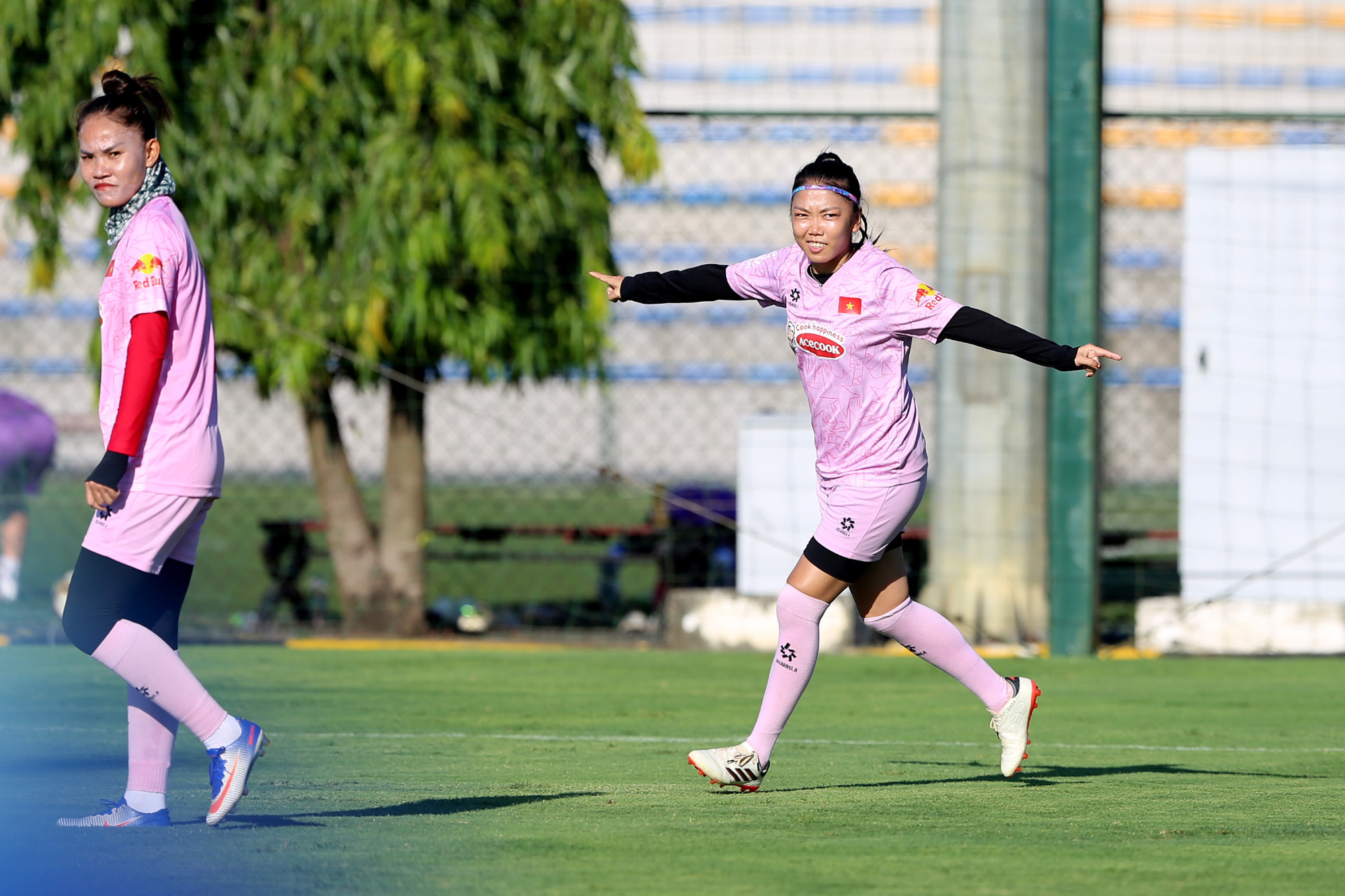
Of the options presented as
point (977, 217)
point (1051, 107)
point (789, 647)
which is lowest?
point (789, 647)

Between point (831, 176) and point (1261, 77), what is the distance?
30.0 ft

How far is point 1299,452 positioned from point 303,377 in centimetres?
567

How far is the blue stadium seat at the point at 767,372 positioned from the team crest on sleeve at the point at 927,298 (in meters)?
13.9

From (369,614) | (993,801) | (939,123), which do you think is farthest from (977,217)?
(993,801)

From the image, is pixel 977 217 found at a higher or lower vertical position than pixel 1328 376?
higher

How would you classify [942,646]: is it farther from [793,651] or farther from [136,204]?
[136,204]

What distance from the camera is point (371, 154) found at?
10242 mm

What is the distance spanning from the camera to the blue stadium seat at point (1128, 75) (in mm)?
10180

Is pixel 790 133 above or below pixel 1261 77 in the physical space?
below

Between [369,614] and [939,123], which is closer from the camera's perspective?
[939,123]

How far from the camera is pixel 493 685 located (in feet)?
26.8

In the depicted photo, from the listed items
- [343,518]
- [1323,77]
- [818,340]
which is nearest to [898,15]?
[1323,77]

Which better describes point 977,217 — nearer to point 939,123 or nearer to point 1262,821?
point 939,123

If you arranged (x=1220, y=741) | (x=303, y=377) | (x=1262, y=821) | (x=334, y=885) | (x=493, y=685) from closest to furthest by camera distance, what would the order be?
(x=334, y=885)
(x=1262, y=821)
(x=1220, y=741)
(x=493, y=685)
(x=303, y=377)
